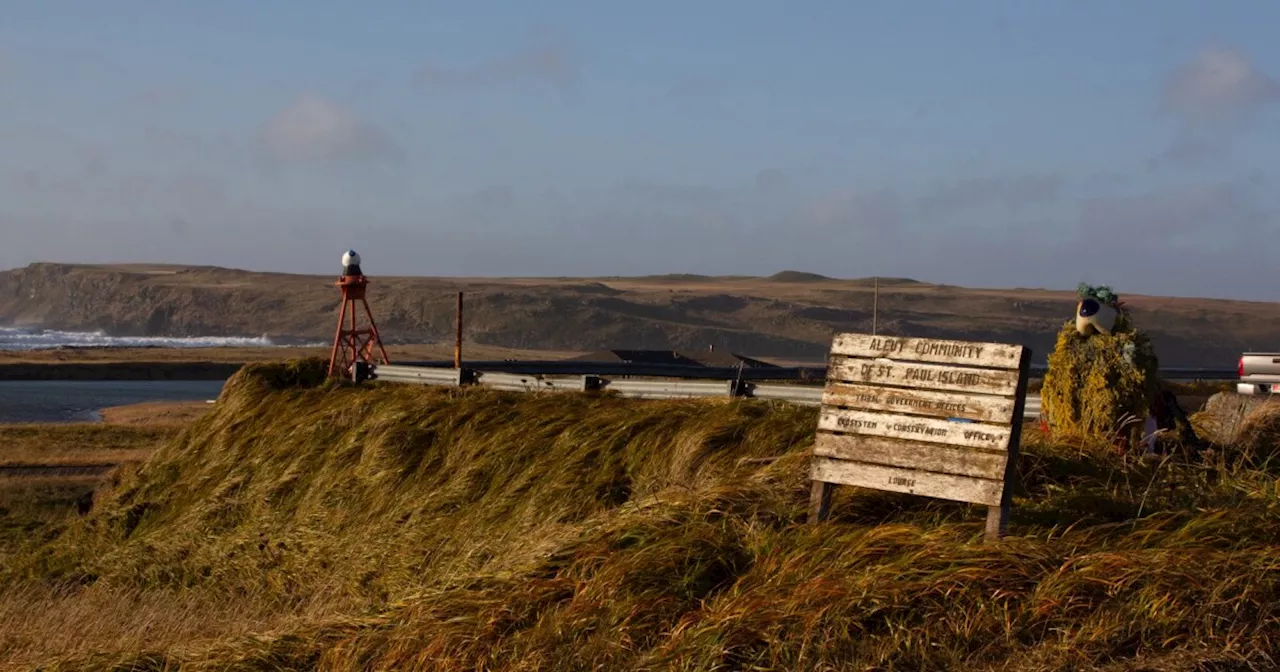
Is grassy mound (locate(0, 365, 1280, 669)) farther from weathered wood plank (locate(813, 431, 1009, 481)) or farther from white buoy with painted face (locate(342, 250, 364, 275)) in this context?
white buoy with painted face (locate(342, 250, 364, 275))

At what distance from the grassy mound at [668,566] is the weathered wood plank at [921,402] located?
25.3 inches

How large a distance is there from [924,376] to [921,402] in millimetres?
155

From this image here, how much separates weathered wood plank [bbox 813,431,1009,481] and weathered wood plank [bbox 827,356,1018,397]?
343 mm

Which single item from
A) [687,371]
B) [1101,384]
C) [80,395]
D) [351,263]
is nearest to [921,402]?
[1101,384]

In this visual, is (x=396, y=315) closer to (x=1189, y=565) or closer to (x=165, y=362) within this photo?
(x=165, y=362)

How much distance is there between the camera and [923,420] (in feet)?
27.1

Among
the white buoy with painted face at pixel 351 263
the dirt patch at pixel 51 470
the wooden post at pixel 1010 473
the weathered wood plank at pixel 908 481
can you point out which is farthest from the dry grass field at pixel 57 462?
the wooden post at pixel 1010 473

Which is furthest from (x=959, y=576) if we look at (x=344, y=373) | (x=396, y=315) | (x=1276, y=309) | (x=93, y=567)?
(x=1276, y=309)

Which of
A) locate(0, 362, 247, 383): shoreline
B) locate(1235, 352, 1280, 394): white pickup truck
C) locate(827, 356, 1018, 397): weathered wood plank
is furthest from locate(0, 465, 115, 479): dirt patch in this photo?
locate(0, 362, 247, 383): shoreline

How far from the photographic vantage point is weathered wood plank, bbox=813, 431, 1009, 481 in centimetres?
794

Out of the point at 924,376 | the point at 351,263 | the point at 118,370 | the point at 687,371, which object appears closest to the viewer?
the point at 924,376

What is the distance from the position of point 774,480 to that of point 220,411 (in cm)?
1113

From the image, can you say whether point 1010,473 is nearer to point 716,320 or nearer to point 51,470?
point 51,470

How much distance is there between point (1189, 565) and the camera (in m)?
7.16
